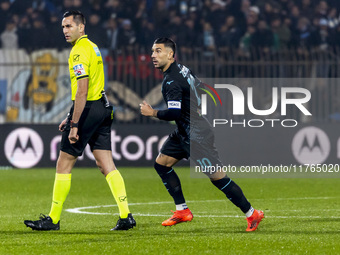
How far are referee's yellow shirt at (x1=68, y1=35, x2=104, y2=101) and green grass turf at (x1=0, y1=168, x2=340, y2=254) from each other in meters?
1.45

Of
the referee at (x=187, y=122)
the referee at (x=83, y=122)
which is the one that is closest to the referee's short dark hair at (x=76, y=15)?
the referee at (x=83, y=122)

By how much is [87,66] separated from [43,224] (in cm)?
168

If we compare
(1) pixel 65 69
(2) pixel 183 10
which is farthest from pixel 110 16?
(1) pixel 65 69

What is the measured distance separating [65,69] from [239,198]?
10842 millimetres

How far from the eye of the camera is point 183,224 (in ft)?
28.8

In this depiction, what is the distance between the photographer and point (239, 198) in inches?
322

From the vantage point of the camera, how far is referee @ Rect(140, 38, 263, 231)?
8.12m

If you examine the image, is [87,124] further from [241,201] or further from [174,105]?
[241,201]

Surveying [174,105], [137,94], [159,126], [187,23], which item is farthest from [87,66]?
[187,23]

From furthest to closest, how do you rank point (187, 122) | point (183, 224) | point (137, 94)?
point (137, 94)
point (183, 224)
point (187, 122)

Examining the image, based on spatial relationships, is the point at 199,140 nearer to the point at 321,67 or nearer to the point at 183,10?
the point at 321,67

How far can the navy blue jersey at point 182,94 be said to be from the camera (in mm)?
8125

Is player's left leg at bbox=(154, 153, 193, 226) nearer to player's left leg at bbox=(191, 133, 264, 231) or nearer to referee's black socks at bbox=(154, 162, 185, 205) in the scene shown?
referee's black socks at bbox=(154, 162, 185, 205)

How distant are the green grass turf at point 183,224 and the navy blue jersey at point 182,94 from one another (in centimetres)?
114
